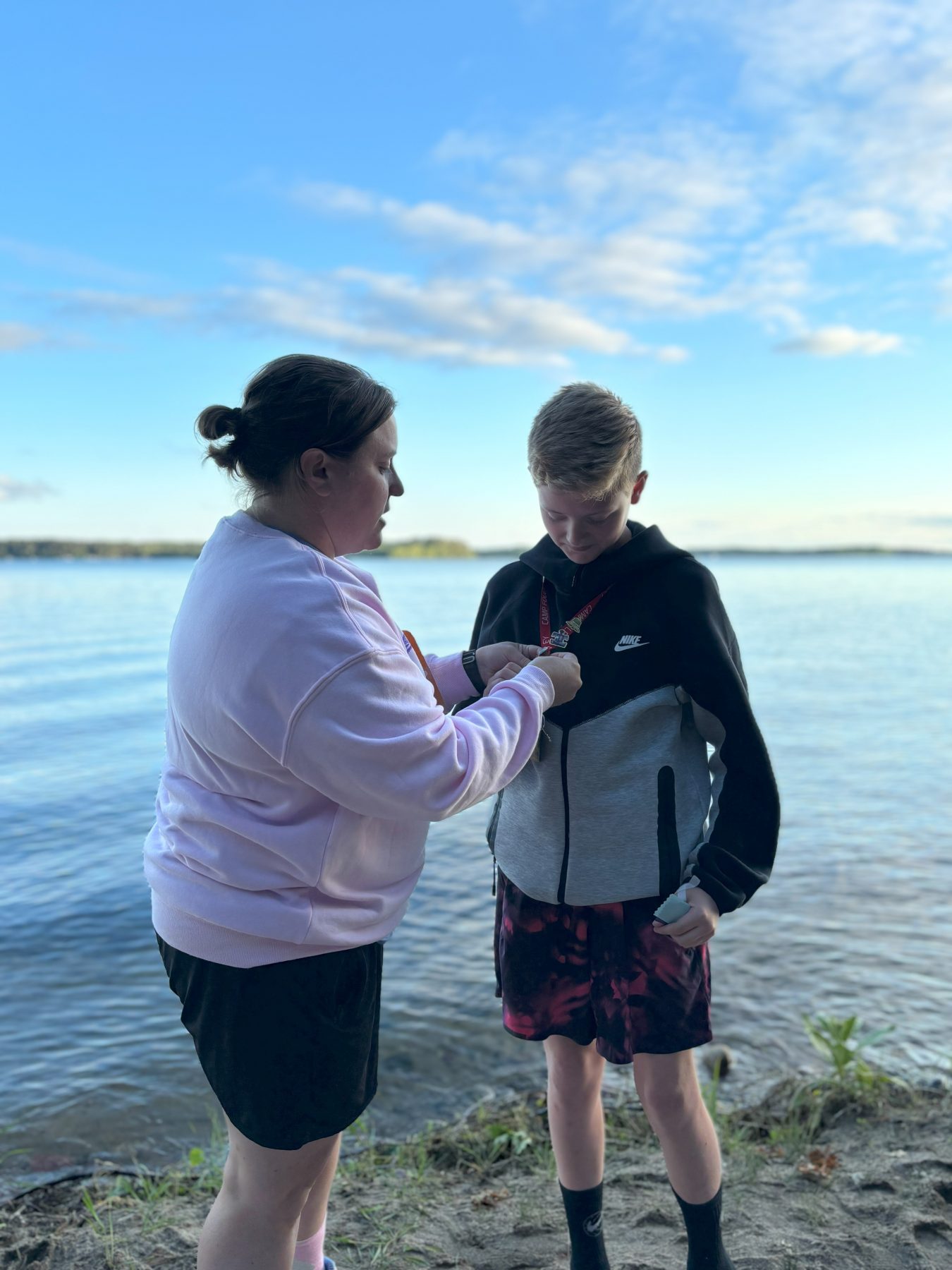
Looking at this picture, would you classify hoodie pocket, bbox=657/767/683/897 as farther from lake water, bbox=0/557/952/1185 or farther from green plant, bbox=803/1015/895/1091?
lake water, bbox=0/557/952/1185

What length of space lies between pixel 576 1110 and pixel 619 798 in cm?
92

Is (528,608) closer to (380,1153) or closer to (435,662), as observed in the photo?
(435,662)

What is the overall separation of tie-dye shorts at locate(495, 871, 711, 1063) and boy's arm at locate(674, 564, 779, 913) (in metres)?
0.21

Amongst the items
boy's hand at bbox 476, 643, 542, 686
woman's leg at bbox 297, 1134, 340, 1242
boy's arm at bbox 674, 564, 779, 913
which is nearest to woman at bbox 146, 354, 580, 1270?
woman's leg at bbox 297, 1134, 340, 1242

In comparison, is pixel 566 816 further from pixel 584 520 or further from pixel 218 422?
pixel 218 422

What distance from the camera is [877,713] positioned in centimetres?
1540

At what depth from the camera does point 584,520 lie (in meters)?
2.49

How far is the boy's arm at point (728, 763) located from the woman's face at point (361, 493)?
86cm

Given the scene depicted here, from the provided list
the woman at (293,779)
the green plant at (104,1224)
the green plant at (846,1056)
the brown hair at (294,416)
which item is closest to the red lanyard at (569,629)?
the woman at (293,779)

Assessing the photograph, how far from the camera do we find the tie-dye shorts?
2.42 meters

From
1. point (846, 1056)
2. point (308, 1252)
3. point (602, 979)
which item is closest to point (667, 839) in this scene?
point (602, 979)

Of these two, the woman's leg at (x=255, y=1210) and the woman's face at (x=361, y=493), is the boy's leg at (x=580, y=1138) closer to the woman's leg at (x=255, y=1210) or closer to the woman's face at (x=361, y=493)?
the woman's leg at (x=255, y=1210)

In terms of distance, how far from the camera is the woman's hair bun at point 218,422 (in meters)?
1.93

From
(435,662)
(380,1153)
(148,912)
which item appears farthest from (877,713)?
(435,662)
